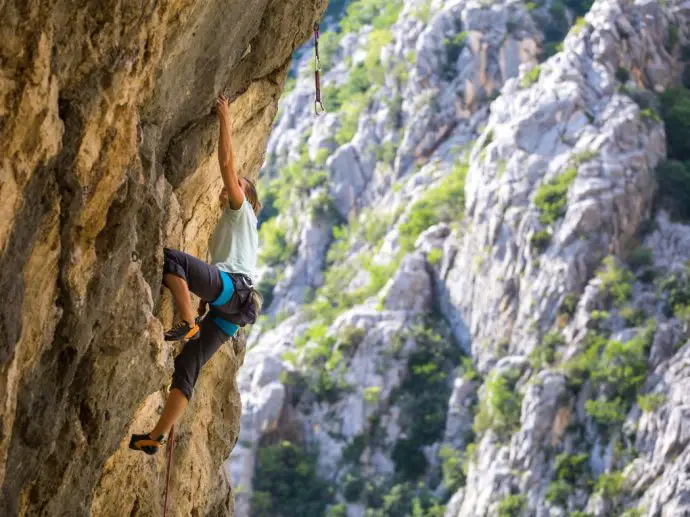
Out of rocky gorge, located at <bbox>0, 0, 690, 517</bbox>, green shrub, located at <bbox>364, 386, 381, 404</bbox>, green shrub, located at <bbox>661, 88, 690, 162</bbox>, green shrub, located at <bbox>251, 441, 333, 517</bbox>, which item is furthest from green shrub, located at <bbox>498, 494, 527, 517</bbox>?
green shrub, located at <bbox>661, 88, 690, 162</bbox>

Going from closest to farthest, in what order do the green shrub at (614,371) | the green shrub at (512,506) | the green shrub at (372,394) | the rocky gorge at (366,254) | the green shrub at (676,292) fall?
the rocky gorge at (366,254) < the green shrub at (512,506) < the green shrub at (614,371) < the green shrub at (676,292) < the green shrub at (372,394)

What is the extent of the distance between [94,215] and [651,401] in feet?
135

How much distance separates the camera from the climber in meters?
9.27

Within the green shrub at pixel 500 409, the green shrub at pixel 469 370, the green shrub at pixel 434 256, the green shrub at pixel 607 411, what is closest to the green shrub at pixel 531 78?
the green shrub at pixel 434 256

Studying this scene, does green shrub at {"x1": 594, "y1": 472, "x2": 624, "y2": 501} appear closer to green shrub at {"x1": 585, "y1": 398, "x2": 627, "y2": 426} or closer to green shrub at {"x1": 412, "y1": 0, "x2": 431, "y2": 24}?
green shrub at {"x1": 585, "y1": 398, "x2": 627, "y2": 426}

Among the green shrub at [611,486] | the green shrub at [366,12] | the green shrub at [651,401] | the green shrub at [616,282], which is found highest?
the green shrub at [366,12]

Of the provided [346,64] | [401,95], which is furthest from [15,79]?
[346,64]

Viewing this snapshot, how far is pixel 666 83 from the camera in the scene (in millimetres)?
62031

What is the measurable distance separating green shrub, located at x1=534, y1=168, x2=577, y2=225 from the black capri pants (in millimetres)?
45437

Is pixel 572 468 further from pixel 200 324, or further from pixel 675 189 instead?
pixel 200 324

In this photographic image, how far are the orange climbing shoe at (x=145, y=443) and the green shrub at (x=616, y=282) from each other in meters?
43.1

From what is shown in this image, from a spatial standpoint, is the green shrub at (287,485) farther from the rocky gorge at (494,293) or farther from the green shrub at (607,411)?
the green shrub at (607,411)

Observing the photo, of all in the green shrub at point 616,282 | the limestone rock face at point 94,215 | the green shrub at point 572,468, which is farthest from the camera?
the green shrub at point 616,282

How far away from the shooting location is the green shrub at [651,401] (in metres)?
47.3
